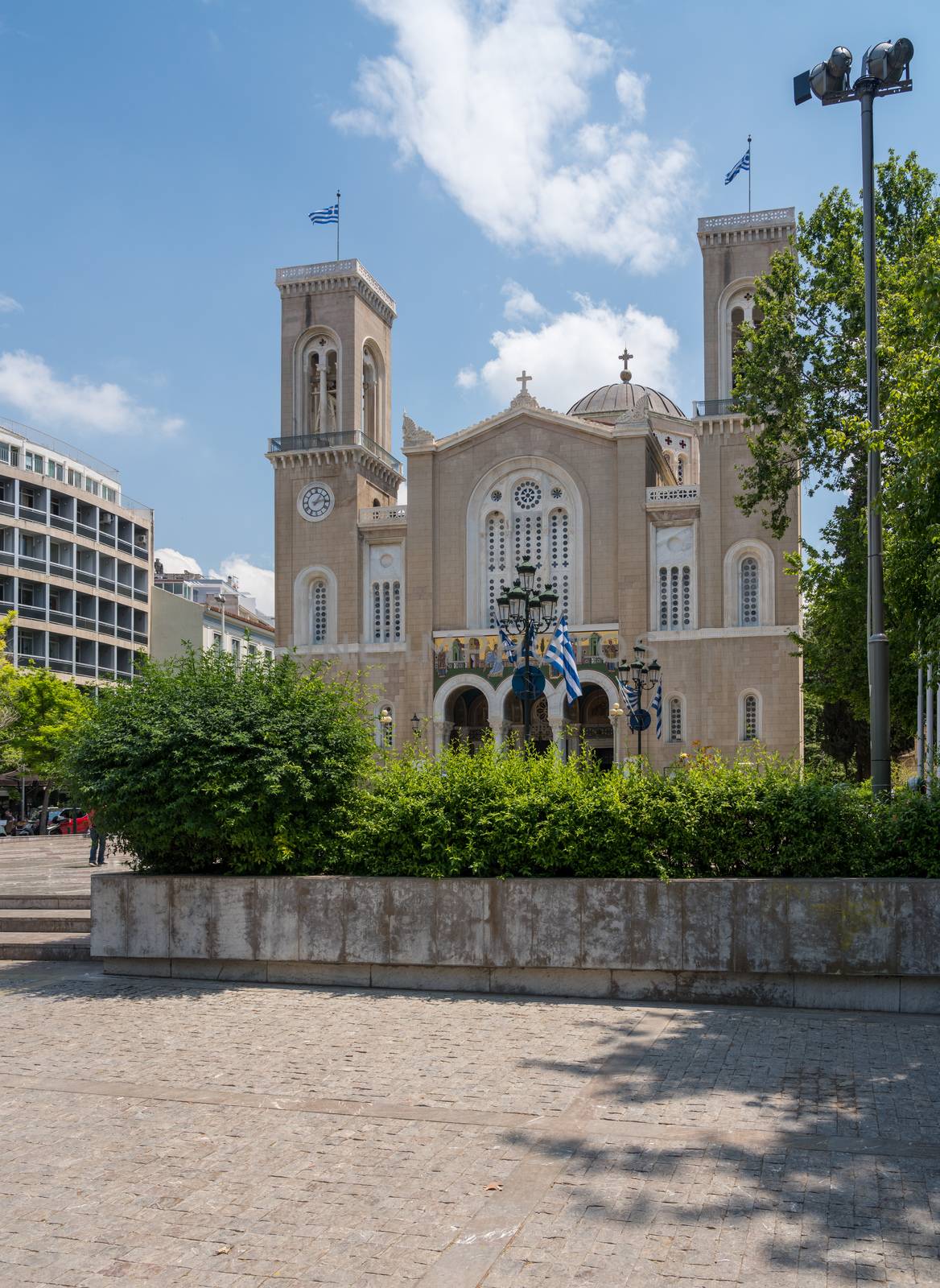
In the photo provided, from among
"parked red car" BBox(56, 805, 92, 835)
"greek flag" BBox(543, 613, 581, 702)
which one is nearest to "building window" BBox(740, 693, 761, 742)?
"greek flag" BBox(543, 613, 581, 702)

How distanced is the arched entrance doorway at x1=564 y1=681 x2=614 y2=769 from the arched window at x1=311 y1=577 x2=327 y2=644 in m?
11.1

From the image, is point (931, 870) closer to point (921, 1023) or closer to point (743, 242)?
point (921, 1023)

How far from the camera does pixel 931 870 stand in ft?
28.3

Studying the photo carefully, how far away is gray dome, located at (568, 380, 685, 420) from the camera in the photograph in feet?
219

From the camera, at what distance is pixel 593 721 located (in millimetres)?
50500

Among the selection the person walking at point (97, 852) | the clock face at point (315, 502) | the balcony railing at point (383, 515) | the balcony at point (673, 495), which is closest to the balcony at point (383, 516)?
the balcony railing at point (383, 515)

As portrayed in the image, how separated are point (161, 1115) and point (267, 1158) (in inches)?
39.0

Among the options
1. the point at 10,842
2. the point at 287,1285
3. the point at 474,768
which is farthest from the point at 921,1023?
the point at 10,842

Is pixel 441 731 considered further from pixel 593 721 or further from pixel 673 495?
pixel 673 495

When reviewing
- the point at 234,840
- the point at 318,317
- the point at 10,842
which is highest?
the point at 318,317

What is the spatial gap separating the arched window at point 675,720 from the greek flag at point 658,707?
0.51m

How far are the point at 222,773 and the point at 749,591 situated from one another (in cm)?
3725

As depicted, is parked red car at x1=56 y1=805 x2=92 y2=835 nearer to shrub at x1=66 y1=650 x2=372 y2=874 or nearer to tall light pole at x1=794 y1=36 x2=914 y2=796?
shrub at x1=66 y1=650 x2=372 y2=874

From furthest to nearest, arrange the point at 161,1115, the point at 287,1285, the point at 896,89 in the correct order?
the point at 896,89
the point at 161,1115
the point at 287,1285
